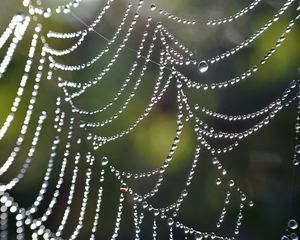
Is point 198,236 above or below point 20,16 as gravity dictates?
below

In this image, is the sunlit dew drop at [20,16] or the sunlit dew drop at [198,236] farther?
the sunlit dew drop at [198,236]

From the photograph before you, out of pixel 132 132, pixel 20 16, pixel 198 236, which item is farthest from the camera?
pixel 132 132

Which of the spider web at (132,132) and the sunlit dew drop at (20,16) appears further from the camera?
the spider web at (132,132)

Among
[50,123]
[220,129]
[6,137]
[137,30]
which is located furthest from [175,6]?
[6,137]

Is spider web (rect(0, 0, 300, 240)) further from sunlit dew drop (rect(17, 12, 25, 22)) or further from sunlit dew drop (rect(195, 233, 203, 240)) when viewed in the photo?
sunlit dew drop (rect(17, 12, 25, 22))

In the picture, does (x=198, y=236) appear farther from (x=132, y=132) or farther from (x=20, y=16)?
(x=20, y=16)

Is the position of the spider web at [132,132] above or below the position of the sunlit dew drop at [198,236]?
above

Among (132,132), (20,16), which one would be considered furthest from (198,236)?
(20,16)

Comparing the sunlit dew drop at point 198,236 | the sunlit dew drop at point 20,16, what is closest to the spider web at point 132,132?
the sunlit dew drop at point 198,236

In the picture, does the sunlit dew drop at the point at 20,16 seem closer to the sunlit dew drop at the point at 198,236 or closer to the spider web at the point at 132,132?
the spider web at the point at 132,132
